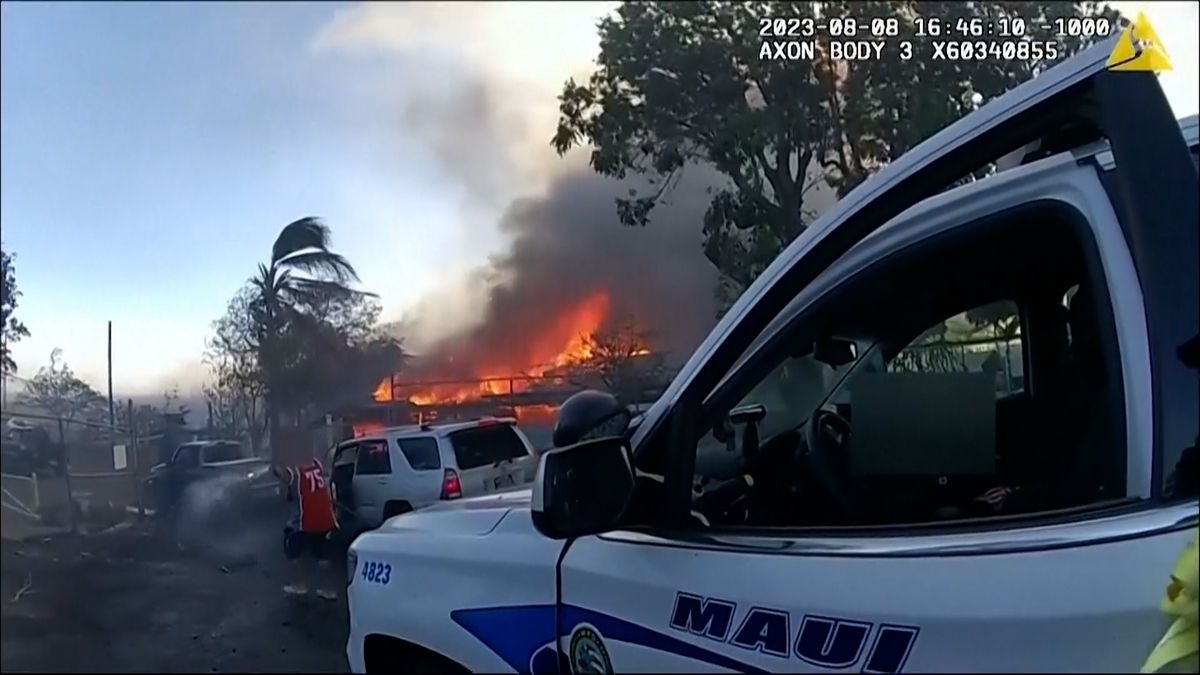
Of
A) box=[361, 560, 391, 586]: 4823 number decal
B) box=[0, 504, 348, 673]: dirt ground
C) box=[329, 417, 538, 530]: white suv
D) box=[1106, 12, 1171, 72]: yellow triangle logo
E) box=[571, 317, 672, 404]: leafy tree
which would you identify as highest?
box=[1106, 12, 1171, 72]: yellow triangle logo

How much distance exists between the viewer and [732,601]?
133 cm

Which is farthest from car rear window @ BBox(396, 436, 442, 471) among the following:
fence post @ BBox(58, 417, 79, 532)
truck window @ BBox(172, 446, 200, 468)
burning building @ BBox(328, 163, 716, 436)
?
fence post @ BBox(58, 417, 79, 532)

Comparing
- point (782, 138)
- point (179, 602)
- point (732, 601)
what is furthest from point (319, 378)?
point (732, 601)

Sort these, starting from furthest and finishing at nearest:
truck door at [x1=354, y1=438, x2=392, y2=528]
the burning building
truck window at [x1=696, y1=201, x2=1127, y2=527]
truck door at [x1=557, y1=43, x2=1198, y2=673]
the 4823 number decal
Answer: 1. truck door at [x1=354, y1=438, x2=392, y2=528]
2. the burning building
3. the 4823 number decal
4. truck window at [x1=696, y1=201, x2=1127, y2=527]
5. truck door at [x1=557, y1=43, x2=1198, y2=673]

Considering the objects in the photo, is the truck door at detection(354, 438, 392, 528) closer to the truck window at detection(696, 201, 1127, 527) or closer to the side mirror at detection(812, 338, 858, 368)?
the truck window at detection(696, 201, 1127, 527)

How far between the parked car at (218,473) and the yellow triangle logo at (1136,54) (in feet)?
14.3

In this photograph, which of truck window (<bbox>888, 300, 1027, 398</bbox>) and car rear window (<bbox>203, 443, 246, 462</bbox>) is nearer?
truck window (<bbox>888, 300, 1027, 398</bbox>)

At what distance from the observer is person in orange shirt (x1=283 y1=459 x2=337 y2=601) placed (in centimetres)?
472

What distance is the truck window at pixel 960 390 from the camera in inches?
50.8

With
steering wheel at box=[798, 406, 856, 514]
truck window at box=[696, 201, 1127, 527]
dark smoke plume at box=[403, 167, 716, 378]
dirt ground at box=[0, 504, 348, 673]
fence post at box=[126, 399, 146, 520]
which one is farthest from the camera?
fence post at box=[126, 399, 146, 520]

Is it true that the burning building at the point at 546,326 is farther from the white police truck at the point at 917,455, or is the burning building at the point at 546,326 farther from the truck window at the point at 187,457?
the white police truck at the point at 917,455

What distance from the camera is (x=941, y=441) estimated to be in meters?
1.48

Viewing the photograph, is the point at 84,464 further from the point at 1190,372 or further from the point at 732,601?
the point at 1190,372

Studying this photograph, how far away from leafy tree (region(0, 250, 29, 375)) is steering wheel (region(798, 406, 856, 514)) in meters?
4.29
